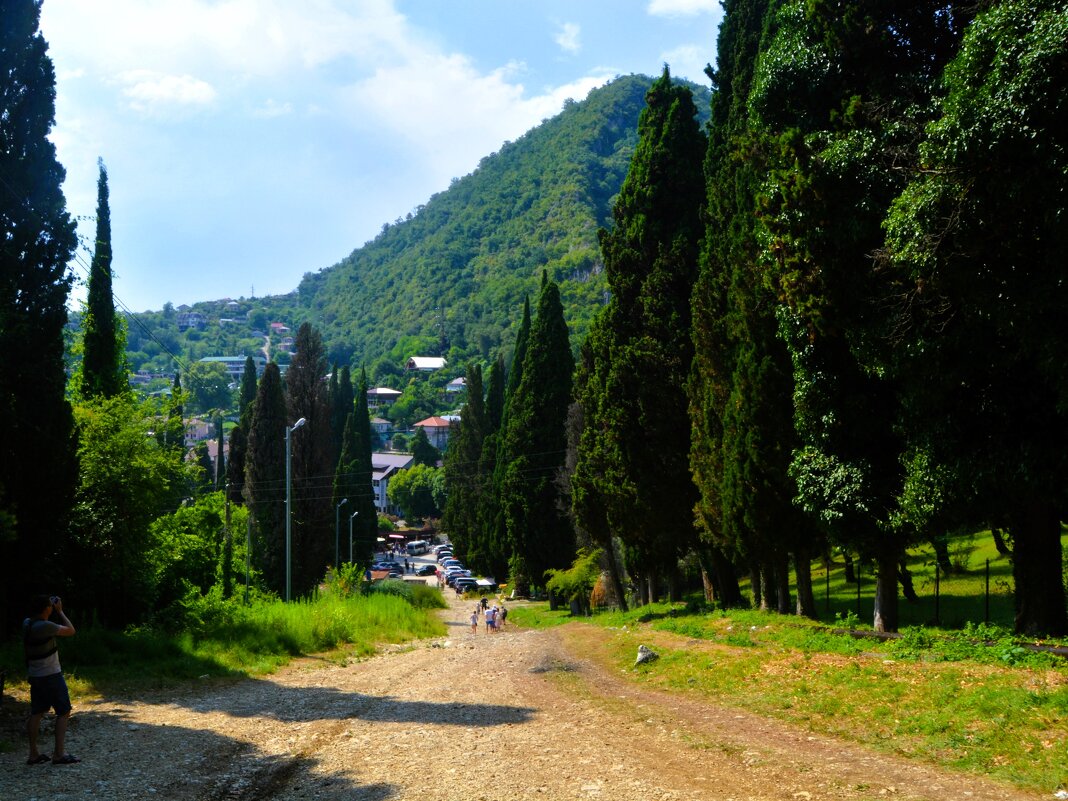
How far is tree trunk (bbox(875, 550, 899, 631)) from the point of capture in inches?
610

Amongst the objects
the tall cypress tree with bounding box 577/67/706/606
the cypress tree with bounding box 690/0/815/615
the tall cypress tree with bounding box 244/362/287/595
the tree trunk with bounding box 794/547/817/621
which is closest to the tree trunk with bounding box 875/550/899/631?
the cypress tree with bounding box 690/0/815/615

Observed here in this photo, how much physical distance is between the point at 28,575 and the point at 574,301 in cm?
12428

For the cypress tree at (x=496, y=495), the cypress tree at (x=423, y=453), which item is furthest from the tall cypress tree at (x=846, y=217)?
the cypress tree at (x=423, y=453)

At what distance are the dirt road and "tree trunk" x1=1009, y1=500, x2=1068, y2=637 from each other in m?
4.93

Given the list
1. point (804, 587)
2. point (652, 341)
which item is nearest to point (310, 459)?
point (652, 341)

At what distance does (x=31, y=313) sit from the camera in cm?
1430

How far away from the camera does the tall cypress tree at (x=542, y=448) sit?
1689 inches

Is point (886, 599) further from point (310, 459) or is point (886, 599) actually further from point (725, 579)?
point (310, 459)

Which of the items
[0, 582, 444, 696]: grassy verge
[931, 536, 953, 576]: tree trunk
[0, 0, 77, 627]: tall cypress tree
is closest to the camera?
[0, 0, 77, 627]: tall cypress tree

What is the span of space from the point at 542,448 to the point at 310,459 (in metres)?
11.1

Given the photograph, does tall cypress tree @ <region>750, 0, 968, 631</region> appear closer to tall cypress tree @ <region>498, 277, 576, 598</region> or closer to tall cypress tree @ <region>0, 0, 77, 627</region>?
tall cypress tree @ <region>0, 0, 77, 627</region>

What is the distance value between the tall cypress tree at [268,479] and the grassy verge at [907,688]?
26361 mm

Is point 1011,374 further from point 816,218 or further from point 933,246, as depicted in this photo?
point 816,218

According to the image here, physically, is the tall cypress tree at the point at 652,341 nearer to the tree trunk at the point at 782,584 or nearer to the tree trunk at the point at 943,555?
the tree trunk at the point at 782,584
